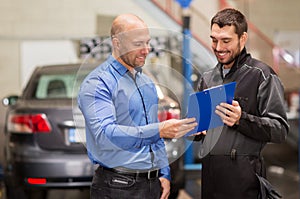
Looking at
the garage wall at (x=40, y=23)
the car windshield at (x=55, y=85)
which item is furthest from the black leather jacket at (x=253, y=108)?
the garage wall at (x=40, y=23)

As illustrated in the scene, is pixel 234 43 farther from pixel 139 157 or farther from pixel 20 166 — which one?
pixel 20 166

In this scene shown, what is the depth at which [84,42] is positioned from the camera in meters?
6.77

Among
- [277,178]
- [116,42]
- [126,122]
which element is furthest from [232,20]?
[277,178]

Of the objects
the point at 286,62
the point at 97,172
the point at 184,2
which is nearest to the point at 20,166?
the point at 97,172

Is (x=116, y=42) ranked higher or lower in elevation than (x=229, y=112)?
higher

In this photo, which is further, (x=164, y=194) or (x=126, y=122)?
(x=164, y=194)

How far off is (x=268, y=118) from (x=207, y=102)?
0.31 m

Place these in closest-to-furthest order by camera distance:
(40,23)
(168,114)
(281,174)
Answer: (168,114)
(281,174)
(40,23)

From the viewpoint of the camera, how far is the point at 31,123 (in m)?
3.34

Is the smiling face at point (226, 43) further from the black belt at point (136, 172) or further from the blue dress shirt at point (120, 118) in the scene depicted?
the black belt at point (136, 172)

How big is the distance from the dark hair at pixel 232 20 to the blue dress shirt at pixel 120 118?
1.20 feet

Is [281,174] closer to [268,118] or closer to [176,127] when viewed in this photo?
[268,118]

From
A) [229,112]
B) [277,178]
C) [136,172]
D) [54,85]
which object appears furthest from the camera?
[277,178]

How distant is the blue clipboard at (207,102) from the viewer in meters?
1.68
